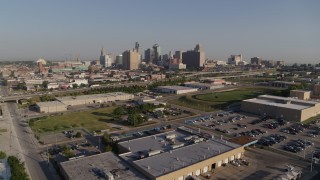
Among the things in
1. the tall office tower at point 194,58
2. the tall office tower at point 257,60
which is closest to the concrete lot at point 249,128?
the tall office tower at point 194,58

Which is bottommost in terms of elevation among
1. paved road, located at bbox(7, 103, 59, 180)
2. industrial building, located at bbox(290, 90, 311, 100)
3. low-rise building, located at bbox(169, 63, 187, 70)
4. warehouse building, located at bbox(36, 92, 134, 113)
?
paved road, located at bbox(7, 103, 59, 180)

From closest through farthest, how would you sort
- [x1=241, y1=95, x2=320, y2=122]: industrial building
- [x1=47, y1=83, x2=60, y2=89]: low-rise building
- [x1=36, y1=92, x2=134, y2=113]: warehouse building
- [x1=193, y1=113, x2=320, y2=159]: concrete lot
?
[x1=193, y1=113, x2=320, y2=159]: concrete lot < [x1=241, y1=95, x2=320, y2=122]: industrial building < [x1=36, y1=92, x2=134, y2=113]: warehouse building < [x1=47, y1=83, x2=60, y2=89]: low-rise building

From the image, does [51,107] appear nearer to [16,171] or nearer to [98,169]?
[16,171]

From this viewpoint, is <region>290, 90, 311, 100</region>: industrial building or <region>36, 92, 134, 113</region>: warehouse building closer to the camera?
<region>36, 92, 134, 113</region>: warehouse building

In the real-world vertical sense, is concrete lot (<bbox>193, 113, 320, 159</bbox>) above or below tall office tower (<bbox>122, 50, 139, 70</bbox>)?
below

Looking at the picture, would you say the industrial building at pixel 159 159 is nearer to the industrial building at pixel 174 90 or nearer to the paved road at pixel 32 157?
the paved road at pixel 32 157

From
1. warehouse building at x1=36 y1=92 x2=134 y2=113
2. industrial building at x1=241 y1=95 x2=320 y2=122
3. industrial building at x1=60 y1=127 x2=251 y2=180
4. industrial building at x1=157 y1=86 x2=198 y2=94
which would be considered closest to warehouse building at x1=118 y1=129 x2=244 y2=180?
industrial building at x1=60 y1=127 x2=251 y2=180

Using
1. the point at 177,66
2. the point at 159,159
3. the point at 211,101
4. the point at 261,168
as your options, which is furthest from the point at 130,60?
the point at 261,168

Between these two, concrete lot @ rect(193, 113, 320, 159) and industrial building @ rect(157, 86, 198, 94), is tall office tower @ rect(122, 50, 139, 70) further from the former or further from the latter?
concrete lot @ rect(193, 113, 320, 159)
